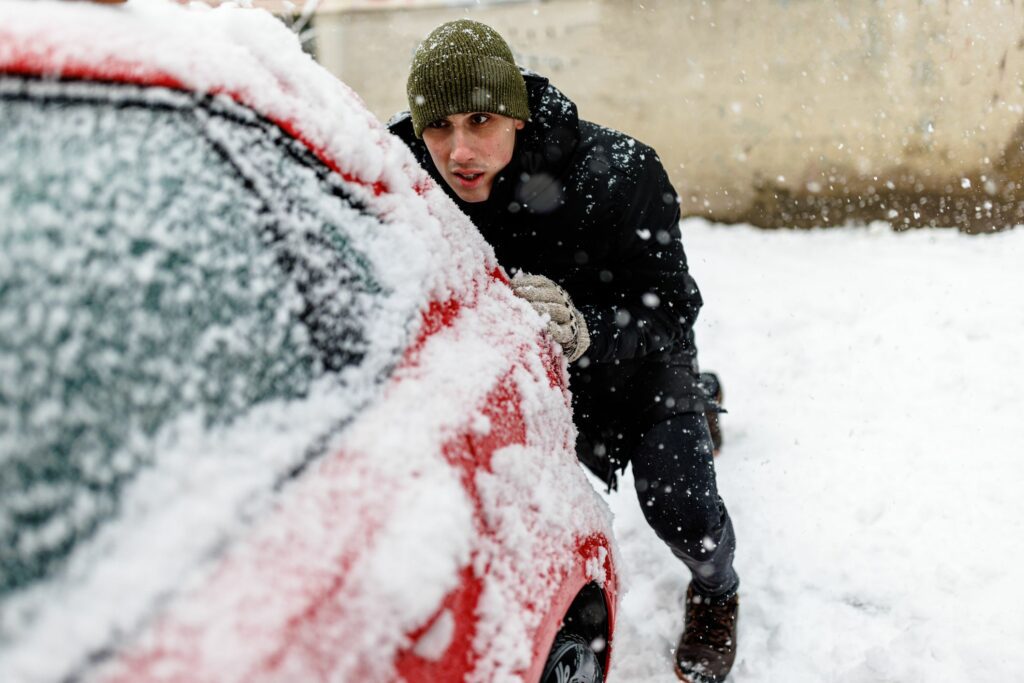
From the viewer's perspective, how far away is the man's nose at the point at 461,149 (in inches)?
82.9

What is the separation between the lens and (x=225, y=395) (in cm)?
96

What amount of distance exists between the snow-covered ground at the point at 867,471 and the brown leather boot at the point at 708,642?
0.26 feet

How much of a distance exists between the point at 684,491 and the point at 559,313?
0.69 metres

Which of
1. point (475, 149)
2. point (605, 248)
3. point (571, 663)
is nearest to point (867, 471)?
point (605, 248)

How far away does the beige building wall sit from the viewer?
4.63 m

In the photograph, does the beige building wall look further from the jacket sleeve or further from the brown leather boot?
the brown leather boot

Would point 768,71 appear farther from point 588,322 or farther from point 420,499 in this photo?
point 420,499

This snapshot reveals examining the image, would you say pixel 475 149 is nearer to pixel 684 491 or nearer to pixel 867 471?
pixel 684 491

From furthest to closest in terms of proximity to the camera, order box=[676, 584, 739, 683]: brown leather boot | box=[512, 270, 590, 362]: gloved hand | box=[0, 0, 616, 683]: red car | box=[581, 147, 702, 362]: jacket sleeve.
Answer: box=[676, 584, 739, 683]: brown leather boot → box=[581, 147, 702, 362]: jacket sleeve → box=[512, 270, 590, 362]: gloved hand → box=[0, 0, 616, 683]: red car

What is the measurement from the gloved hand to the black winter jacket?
3.1 inches

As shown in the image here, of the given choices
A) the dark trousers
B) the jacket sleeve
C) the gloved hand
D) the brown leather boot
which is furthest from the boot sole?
the gloved hand

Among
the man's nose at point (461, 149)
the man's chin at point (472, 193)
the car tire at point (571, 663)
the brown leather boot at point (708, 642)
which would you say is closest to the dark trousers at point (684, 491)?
the brown leather boot at point (708, 642)

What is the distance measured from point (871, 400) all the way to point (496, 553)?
285 cm

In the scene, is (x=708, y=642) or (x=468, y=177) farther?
(x=708, y=642)
